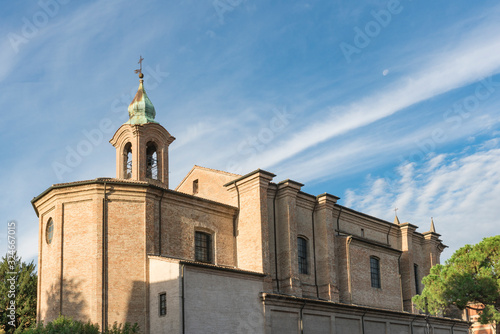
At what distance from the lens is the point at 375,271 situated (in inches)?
1253

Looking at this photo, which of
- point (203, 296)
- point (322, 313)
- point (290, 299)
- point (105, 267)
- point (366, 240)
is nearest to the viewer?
point (203, 296)

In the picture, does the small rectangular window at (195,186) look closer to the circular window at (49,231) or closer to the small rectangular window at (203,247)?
the small rectangular window at (203,247)

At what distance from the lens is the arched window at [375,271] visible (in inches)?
1239

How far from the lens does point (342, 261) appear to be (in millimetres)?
29188

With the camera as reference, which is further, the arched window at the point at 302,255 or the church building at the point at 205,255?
the arched window at the point at 302,255

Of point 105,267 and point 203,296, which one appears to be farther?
point 105,267

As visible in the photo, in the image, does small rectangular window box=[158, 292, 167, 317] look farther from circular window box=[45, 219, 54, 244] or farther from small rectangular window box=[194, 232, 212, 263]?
circular window box=[45, 219, 54, 244]

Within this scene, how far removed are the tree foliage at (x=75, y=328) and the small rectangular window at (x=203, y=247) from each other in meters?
4.92

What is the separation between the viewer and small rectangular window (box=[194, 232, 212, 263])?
2481 centimetres

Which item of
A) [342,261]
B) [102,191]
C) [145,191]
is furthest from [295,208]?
[102,191]

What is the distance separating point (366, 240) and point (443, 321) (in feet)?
25.5

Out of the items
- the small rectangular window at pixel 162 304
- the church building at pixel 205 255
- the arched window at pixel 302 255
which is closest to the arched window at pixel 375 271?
the church building at pixel 205 255

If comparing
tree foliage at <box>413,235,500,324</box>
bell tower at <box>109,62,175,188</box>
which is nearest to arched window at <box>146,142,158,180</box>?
bell tower at <box>109,62,175,188</box>

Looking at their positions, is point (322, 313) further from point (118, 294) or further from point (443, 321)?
point (443, 321)
